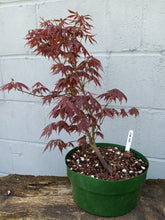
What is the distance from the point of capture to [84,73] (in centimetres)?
89

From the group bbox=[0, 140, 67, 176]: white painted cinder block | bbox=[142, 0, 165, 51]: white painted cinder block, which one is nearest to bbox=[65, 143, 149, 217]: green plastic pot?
bbox=[0, 140, 67, 176]: white painted cinder block

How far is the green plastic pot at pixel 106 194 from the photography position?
90 cm

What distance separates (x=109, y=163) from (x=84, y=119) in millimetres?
333

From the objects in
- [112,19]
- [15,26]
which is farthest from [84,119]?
[15,26]

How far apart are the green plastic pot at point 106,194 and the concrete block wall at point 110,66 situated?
46 centimetres

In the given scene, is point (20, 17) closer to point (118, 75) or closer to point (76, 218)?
point (118, 75)

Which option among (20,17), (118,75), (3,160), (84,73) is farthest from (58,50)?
(3,160)

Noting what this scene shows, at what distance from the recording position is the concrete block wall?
1.18 m

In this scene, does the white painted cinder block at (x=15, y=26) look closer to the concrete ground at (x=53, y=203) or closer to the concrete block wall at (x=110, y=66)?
the concrete block wall at (x=110, y=66)

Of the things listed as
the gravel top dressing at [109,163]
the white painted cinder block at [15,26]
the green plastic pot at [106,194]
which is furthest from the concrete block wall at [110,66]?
the green plastic pot at [106,194]

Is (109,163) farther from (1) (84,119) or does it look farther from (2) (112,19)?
(2) (112,19)

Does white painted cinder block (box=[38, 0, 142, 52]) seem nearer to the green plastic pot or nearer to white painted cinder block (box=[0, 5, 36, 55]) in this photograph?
white painted cinder block (box=[0, 5, 36, 55])

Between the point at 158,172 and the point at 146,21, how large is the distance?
1017mm

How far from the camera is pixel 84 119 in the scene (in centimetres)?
87
